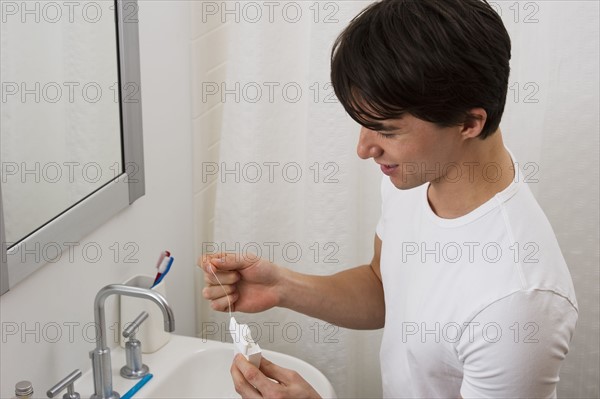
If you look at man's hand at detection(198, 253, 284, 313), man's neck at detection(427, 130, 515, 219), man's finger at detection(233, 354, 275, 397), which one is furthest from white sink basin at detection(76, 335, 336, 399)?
man's neck at detection(427, 130, 515, 219)

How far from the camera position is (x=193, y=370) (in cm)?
160

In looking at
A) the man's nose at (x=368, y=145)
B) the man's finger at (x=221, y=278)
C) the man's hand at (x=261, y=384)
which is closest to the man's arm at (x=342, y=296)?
the man's finger at (x=221, y=278)

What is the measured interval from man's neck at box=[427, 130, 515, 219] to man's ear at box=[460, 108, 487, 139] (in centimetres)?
3

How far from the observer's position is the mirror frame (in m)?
1.29

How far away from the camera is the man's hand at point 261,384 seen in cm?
114

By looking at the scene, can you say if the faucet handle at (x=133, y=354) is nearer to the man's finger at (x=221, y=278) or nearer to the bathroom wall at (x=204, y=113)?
the man's finger at (x=221, y=278)

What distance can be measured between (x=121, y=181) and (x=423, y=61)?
27.3 inches

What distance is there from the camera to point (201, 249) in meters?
1.86

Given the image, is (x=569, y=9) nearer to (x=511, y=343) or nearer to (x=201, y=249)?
(x=511, y=343)

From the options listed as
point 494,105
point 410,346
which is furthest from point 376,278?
point 494,105

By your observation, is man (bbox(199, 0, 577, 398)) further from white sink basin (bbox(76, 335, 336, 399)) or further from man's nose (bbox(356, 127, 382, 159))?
white sink basin (bbox(76, 335, 336, 399))

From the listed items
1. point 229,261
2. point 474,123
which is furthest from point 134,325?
point 474,123

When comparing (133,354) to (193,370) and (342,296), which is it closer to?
(193,370)

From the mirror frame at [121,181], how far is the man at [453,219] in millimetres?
261
